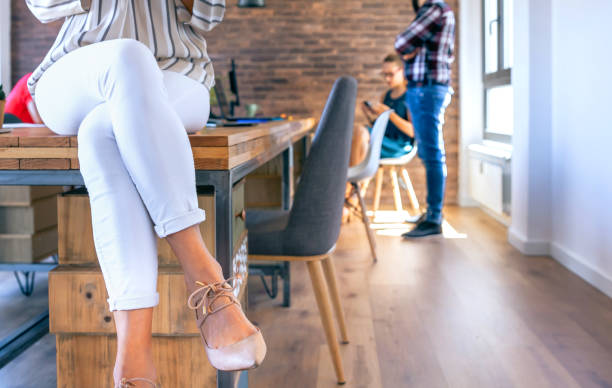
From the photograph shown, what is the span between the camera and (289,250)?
1688 mm

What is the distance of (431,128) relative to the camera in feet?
13.1

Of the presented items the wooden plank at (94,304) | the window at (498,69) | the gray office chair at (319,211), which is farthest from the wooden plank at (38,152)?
the window at (498,69)

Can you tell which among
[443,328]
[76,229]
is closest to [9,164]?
[76,229]

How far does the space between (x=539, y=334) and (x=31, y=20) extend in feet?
18.1

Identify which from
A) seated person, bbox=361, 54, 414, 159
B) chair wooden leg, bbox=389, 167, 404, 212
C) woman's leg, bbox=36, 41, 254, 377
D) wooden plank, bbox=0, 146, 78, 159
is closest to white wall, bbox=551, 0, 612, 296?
seated person, bbox=361, 54, 414, 159

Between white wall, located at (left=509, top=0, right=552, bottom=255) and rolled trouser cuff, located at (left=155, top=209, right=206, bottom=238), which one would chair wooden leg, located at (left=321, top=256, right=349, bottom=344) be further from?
white wall, located at (left=509, top=0, right=552, bottom=255)

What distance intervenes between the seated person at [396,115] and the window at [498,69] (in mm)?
783

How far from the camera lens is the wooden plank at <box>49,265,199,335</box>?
1170 millimetres

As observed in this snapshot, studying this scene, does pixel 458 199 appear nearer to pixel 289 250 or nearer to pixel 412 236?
pixel 412 236

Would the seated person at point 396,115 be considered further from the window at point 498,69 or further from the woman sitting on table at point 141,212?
the woman sitting on table at point 141,212

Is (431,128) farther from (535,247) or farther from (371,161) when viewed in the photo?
(535,247)

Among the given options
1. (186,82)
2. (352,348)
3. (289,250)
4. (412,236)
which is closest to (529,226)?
(412,236)

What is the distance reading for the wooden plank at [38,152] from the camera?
1.11m

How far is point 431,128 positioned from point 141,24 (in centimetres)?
275
